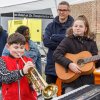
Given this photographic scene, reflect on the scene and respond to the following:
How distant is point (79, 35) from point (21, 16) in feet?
44.7

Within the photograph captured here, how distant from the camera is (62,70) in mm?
3951

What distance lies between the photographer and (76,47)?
393cm

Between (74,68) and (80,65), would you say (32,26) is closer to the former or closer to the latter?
(80,65)

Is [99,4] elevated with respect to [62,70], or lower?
elevated

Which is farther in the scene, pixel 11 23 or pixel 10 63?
pixel 11 23

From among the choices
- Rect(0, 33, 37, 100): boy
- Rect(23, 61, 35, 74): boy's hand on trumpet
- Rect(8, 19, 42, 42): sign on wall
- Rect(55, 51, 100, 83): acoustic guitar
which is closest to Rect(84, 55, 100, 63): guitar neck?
Rect(55, 51, 100, 83): acoustic guitar

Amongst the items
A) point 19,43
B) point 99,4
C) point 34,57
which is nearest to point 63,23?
point 34,57

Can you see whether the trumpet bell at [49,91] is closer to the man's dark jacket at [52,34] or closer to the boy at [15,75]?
the boy at [15,75]

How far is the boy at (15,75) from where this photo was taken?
329 centimetres

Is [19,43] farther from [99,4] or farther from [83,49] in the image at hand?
[99,4]

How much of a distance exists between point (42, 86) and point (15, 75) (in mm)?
304

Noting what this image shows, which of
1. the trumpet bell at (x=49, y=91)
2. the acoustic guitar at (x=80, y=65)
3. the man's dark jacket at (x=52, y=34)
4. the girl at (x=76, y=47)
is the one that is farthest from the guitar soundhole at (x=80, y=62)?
the trumpet bell at (x=49, y=91)

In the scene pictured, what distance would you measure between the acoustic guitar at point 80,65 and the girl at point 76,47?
5cm

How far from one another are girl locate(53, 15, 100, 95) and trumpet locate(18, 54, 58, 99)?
0.67 meters
